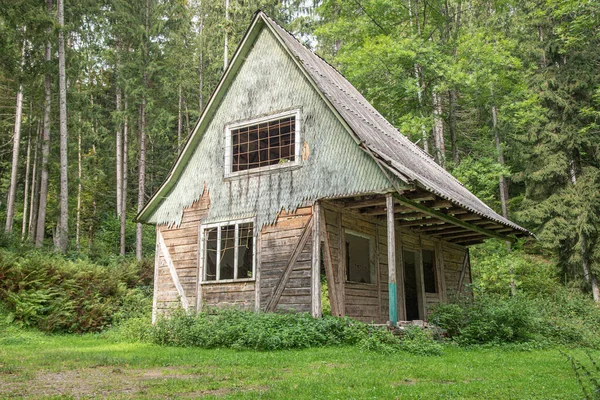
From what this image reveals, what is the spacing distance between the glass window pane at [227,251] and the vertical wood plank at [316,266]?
2488 millimetres

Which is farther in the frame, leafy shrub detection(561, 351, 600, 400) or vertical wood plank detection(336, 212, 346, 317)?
vertical wood plank detection(336, 212, 346, 317)

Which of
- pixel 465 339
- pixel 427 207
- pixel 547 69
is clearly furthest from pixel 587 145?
pixel 465 339

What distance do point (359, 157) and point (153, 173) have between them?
27.1 metres

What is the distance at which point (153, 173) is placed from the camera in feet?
118

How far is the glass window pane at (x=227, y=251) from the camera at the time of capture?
13016 millimetres

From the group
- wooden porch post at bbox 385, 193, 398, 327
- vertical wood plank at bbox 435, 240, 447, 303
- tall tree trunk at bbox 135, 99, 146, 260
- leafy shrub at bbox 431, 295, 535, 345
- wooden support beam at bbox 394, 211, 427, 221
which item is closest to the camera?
wooden porch post at bbox 385, 193, 398, 327

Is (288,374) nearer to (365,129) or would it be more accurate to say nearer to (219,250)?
(219,250)

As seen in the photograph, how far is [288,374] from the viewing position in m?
6.67

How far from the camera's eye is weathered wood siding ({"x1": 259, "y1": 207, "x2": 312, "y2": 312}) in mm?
11367

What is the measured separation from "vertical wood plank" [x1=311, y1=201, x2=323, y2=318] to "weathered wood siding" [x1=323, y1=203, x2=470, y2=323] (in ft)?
0.86

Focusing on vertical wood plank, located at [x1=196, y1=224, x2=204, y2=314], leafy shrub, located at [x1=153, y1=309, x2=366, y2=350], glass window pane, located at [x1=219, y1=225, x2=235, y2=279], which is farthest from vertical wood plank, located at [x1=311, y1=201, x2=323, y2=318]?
vertical wood plank, located at [x1=196, y1=224, x2=204, y2=314]

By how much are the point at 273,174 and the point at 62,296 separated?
23.1ft

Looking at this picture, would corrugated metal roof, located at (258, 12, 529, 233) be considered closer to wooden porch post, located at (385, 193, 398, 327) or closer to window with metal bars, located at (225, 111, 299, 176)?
wooden porch post, located at (385, 193, 398, 327)

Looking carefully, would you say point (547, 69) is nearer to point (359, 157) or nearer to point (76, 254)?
point (359, 157)
